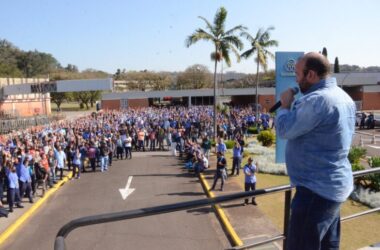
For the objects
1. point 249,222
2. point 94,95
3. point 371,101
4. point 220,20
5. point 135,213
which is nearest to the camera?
point 135,213

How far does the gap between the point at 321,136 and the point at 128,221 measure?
996 centimetres

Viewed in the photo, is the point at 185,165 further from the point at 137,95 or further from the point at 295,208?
the point at 137,95

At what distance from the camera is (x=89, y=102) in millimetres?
90500

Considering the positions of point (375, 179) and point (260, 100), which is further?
point (260, 100)

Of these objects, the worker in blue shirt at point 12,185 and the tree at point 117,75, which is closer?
the worker in blue shirt at point 12,185

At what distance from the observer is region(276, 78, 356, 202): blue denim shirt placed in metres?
2.16

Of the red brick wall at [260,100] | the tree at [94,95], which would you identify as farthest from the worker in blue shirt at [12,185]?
the tree at [94,95]

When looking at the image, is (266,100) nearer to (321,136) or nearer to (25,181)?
(25,181)

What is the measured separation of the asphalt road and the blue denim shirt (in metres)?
3.51

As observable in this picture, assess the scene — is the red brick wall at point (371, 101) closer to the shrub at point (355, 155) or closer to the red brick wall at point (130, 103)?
the red brick wall at point (130, 103)

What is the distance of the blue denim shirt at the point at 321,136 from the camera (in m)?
2.16

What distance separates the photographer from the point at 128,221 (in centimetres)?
1145

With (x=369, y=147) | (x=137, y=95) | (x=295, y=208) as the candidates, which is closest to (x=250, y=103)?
(x=137, y=95)

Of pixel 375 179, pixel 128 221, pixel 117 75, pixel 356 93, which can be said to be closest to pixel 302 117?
pixel 128 221
